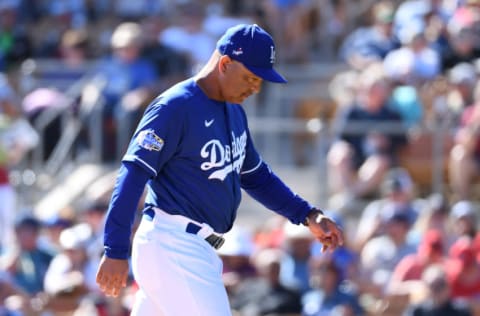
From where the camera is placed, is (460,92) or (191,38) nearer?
(460,92)

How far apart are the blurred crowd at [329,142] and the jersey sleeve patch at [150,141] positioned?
10.9 feet

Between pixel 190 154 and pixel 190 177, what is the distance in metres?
0.10

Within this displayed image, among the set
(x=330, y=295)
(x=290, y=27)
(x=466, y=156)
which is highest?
(x=290, y=27)

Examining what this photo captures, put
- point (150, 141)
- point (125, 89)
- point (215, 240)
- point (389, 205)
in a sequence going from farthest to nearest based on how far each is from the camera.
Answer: point (125, 89) → point (389, 205) → point (215, 240) → point (150, 141)

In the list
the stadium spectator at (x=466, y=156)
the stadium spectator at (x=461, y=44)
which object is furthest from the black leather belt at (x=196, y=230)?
the stadium spectator at (x=461, y=44)

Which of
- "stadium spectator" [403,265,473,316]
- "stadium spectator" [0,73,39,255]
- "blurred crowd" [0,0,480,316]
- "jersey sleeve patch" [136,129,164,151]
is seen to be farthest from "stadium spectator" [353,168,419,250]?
"jersey sleeve patch" [136,129,164,151]

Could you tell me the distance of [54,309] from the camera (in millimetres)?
8617

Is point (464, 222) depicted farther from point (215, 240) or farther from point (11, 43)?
point (11, 43)

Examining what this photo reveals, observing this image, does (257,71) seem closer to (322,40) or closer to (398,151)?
(398,151)

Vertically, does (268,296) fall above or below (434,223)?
below

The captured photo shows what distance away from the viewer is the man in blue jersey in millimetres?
5043

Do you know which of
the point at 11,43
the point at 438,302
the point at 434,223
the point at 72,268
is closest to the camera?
the point at 438,302

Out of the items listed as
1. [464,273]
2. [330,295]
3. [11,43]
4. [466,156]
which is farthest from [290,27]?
[330,295]

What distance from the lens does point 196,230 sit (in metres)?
5.19
